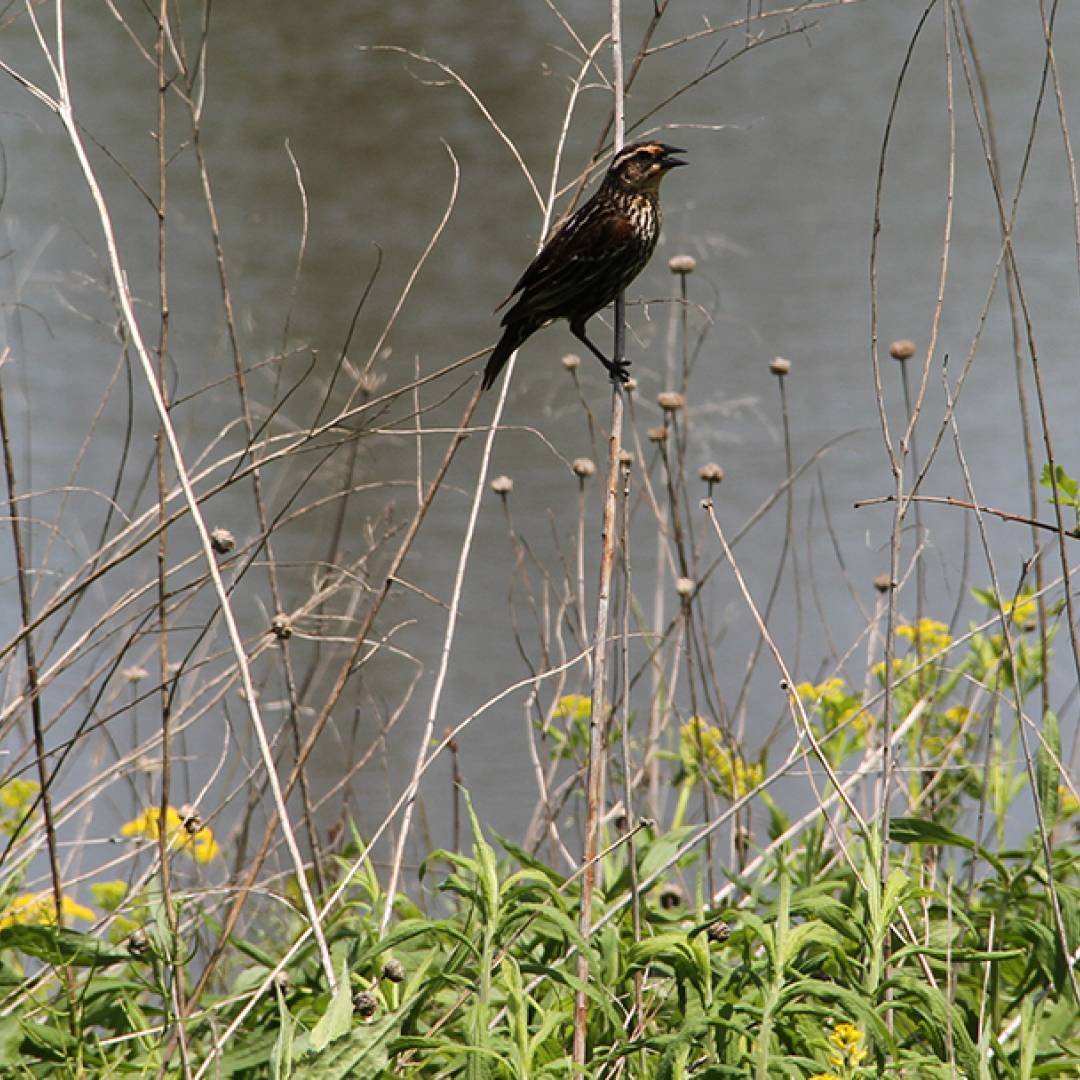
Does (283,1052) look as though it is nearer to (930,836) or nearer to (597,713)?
(597,713)

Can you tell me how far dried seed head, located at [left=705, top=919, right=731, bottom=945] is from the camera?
214 cm

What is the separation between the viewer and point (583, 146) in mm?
6867

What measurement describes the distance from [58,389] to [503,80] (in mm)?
2722

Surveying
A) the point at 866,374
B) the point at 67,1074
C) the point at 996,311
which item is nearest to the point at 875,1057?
the point at 67,1074

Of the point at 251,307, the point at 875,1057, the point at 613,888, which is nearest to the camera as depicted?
the point at 875,1057

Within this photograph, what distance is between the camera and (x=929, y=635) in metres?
3.26

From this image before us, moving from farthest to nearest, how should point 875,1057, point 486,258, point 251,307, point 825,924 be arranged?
point 486,258
point 251,307
point 825,924
point 875,1057

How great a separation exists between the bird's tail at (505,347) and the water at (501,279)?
114 cm

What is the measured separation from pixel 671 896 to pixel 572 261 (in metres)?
1.16

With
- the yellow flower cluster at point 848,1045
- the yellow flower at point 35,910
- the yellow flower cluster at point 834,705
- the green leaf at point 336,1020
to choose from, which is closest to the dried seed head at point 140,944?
the yellow flower at point 35,910

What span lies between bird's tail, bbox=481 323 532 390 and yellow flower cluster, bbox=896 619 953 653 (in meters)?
0.98

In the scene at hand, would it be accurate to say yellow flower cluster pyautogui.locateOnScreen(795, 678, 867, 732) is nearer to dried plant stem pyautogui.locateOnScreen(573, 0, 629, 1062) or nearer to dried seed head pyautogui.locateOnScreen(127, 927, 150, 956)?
dried plant stem pyautogui.locateOnScreen(573, 0, 629, 1062)

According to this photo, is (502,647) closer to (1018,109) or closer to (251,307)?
(251,307)

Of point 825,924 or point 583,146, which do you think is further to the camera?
point 583,146
